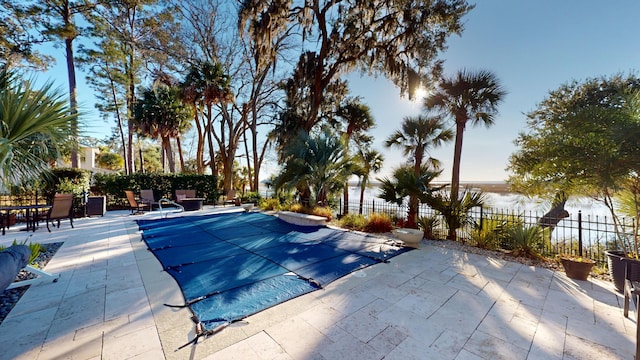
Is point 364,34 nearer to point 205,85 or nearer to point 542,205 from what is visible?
point 205,85

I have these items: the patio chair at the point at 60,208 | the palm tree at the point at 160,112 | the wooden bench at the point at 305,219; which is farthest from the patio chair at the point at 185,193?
the wooden bench at the point at 305,219

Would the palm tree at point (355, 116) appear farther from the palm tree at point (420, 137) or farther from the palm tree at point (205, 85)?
the palm tree at point (205, 85)

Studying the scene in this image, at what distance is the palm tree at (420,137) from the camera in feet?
29.4

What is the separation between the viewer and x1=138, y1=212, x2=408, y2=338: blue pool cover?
2.73 meters

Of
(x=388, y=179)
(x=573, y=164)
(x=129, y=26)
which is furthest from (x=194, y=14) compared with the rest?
(x=573, y=164)

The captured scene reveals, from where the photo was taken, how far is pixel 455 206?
5.62 meters

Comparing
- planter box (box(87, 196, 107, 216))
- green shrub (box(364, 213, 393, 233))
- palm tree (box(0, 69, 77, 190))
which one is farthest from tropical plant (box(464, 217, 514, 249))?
planter box (box(87, 196, 107, 216))

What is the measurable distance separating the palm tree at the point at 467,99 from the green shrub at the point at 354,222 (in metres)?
2.61

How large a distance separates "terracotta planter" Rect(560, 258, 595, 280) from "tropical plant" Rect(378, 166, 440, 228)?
8.27ft

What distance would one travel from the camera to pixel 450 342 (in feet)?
6.75

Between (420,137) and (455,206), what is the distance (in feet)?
14.1

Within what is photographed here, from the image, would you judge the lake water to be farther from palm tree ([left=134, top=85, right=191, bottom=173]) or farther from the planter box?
palm tree ([left=134, top=85, right=191, bottom=173])

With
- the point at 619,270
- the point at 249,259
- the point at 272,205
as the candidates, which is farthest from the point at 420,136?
the point at 249,259

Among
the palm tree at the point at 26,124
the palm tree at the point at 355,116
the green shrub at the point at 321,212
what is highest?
the palm tree at the point at 355,116
